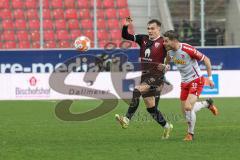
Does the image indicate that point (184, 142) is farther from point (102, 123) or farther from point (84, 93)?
point (84, 93)

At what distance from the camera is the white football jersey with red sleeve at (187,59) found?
12828 mm

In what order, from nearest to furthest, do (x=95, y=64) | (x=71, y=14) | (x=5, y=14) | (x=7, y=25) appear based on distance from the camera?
(x=95, y=64) → (x=7, y=25) → (x=5, y=14) → (x=71, y=14)

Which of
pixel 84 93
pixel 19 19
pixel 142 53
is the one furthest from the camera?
pixel 19 19

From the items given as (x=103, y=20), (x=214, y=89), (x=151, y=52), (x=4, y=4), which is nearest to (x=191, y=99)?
(x=151, y=52)

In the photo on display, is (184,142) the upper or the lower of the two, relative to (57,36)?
lower

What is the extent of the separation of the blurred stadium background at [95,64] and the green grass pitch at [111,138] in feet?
0.07

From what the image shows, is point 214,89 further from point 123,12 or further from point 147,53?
point 147,53

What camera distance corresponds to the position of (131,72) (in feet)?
87.6

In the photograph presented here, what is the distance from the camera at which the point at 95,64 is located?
2675 cm

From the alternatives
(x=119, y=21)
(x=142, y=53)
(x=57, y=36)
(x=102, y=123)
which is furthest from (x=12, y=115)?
(x=119, y=21)

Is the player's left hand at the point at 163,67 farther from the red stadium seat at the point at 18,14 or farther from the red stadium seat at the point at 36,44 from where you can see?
the red stadium seat at the point at 18,14

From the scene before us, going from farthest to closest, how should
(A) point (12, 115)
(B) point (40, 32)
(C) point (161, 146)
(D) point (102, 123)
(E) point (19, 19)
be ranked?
(E) point (19, 19), (B) point (40, 32), (A) point (12, 115), (D) point (102, 123), (C) point (161, 146)

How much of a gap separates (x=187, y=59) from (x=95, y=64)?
46.0 ft

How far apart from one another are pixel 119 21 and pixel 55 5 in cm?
295
